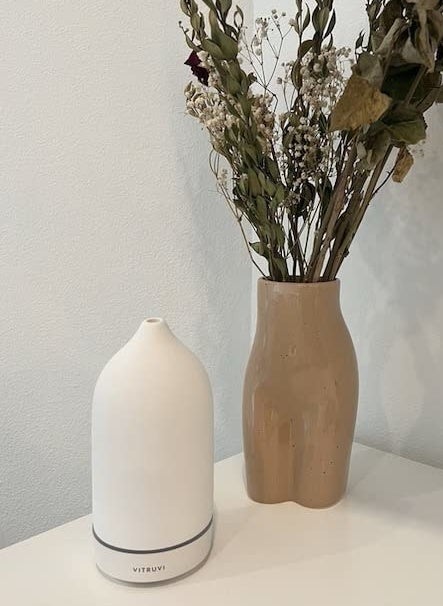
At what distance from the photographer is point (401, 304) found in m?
1.00

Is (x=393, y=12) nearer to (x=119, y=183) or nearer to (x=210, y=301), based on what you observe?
(x=119, y=183)

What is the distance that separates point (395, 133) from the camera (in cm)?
68

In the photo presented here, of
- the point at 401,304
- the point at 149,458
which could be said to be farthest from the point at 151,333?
the point at 401,304

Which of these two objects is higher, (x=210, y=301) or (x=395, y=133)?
(x=395, y=133)

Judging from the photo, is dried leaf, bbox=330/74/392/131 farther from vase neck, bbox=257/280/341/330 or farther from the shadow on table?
the shadow on table

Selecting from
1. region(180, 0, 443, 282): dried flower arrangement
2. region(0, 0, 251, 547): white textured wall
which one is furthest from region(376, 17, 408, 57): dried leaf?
region(0, 0, 251, 547): white textured wall

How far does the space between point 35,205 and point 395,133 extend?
486 millimetres

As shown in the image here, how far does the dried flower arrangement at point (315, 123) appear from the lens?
67 cm

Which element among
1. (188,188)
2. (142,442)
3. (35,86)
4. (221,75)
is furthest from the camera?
(188,188)

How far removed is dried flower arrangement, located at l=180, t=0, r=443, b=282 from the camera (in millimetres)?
669

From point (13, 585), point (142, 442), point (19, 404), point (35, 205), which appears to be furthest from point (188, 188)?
point (13, 585)

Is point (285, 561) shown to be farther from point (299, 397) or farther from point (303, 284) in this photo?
point (303, 284)

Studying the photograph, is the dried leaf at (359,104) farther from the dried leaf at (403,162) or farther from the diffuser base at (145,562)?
the diffuser base at (145,562)

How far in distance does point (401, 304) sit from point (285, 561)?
45 centimetres
